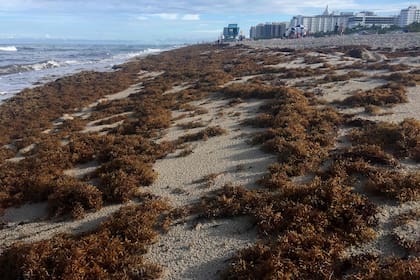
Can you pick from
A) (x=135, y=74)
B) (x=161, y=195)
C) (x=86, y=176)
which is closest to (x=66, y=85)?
(x=135, y=74)

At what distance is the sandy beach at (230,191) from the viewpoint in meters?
7.20

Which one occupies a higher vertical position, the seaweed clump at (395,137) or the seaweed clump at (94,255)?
the seaweed clump at (395,137)

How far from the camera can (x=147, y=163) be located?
493 inches

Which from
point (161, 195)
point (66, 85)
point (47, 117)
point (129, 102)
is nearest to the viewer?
point (161, 195)

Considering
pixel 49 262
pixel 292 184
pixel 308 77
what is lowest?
pixel 49 262

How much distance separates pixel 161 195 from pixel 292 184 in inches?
140

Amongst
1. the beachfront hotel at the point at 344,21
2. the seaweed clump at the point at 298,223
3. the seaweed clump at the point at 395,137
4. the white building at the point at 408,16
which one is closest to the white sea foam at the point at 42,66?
the seaweed clump at the point at 395,137

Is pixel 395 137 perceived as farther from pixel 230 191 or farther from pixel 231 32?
pixel 231 32

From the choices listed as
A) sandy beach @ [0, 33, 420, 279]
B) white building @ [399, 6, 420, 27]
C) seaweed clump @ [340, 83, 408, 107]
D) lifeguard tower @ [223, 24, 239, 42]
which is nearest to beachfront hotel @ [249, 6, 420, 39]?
white building @ [399, 6, 420, 27]

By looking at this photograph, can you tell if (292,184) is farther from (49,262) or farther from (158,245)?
(49,262)

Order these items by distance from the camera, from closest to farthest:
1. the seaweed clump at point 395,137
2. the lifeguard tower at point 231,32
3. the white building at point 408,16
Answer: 1. the seaweed clump at point 395,137
2. the lifeguard tower at point 231,32
3. the white building at point 408,16

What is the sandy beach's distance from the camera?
7.20 meters

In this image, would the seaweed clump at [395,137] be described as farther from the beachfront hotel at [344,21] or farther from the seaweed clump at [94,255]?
the beachfront hotel at [344,21]

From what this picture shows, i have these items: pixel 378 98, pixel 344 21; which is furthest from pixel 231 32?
pixel 378 98
